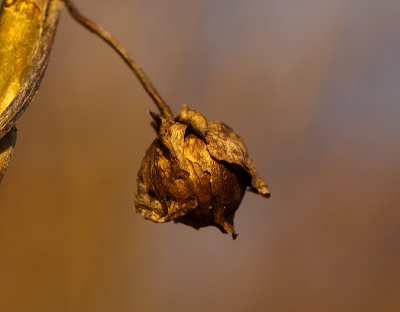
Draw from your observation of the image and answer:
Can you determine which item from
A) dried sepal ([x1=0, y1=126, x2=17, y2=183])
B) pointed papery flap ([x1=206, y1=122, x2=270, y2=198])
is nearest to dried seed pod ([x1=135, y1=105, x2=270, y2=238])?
pointed papery flap ([x1=206, y1=122, x2=270, y2=198])

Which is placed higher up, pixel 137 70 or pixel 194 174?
pixel 137 70

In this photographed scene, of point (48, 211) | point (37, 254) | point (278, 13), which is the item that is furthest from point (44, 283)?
point (278, 13)

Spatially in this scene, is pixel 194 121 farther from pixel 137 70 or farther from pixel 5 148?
pixel 5 148

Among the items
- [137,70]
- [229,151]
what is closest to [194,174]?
[229,151]

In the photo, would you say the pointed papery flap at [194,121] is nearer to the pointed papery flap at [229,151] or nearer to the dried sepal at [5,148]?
the pointed papery flap at [229,151]

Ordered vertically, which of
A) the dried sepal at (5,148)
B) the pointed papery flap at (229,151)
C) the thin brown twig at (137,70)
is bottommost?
the dried sepal at (5,148)

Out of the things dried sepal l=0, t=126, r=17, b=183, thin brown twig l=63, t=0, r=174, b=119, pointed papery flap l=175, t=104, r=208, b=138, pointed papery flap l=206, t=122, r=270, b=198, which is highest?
thin brown twig l=63, t=0, r=174, b=119

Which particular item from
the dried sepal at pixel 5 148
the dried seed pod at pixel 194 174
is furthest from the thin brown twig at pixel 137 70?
the dried sepal at pixel 5 148

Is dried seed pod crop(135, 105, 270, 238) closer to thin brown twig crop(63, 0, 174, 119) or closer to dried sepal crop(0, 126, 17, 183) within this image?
thin brown twig crop(63, 0, 174, 119)
